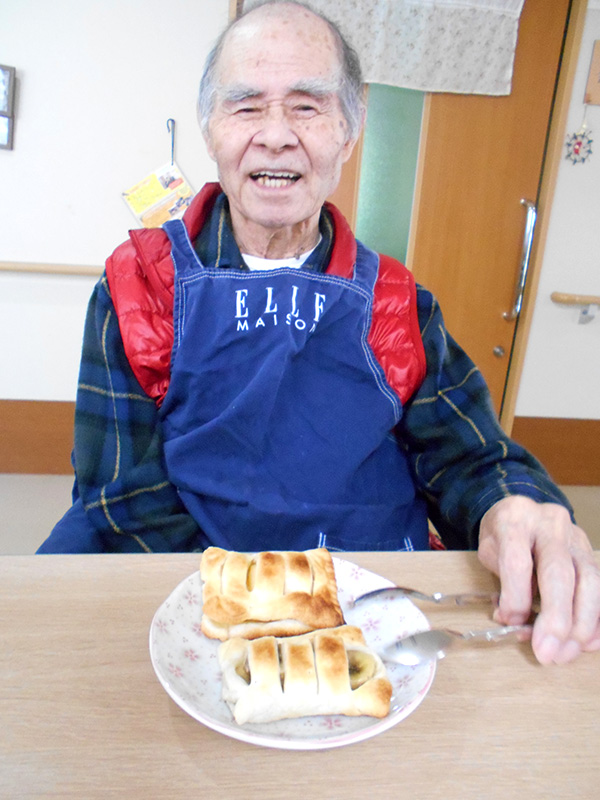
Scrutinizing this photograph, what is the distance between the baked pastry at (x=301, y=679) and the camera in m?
0.50

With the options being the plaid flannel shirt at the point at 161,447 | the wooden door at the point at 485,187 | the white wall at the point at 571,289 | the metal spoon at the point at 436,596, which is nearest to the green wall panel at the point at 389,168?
the wooden door at the point at 485,187

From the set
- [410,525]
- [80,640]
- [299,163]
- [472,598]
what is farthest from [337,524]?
[299,163]

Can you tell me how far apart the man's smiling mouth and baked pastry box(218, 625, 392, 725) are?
796 millimetres

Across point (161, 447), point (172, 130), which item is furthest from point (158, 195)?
point (161, 447)

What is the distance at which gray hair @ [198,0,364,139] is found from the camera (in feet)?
3.37

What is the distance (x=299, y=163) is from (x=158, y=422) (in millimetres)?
546

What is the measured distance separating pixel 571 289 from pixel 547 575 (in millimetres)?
2409

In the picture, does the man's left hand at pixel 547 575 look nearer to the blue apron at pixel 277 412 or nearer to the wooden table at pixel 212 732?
the wooden table at pixel 212 732

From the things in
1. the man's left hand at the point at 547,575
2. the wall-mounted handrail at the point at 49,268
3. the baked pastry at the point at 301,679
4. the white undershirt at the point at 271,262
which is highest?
the white undershirt at the point at 271,262

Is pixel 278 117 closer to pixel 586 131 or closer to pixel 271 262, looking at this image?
pixel 271 262

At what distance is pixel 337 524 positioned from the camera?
972 millimetres

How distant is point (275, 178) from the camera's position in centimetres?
103

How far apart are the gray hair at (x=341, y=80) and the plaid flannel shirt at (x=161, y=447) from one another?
213 millimetres

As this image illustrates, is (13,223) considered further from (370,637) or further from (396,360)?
(370,637)
